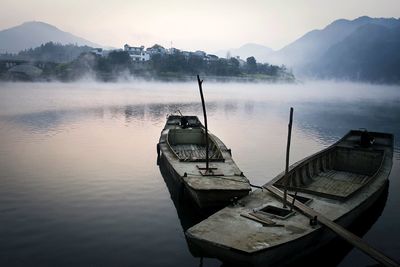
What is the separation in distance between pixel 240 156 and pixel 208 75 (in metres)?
171

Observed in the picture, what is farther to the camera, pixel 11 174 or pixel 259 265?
pixel 11 174

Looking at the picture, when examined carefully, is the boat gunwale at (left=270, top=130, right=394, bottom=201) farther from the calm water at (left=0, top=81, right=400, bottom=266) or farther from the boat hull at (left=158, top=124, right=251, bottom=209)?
the calm water at (left=0, top=81, right=400, bottom=266)

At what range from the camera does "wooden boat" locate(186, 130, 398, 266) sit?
10828 millimetres

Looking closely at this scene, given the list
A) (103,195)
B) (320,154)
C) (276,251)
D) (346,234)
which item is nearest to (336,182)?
(320,154)

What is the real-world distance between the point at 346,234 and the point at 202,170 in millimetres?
8436

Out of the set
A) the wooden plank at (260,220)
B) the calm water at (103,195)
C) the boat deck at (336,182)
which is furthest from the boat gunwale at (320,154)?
the wooden plank at (260,220)

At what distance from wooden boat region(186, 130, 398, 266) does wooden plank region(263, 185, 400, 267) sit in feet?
0.12

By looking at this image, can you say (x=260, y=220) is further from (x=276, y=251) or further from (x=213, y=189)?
(x=213, y=189)

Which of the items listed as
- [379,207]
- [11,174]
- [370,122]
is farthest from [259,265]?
[370,122]

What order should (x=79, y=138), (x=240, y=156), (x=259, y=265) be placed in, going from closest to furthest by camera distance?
(x=259, y=265) < (x=240, y=156) < (x=79, y=138)

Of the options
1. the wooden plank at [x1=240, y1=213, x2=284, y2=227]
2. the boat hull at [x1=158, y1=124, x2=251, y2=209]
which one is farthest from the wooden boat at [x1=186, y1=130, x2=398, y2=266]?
the boat hull at [x1=158, y1=124, x2=251, y2=209]

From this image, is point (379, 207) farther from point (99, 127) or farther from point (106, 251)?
point (99, 127)

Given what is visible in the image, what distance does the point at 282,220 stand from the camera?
12.6 meters

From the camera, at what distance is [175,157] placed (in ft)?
68.6
